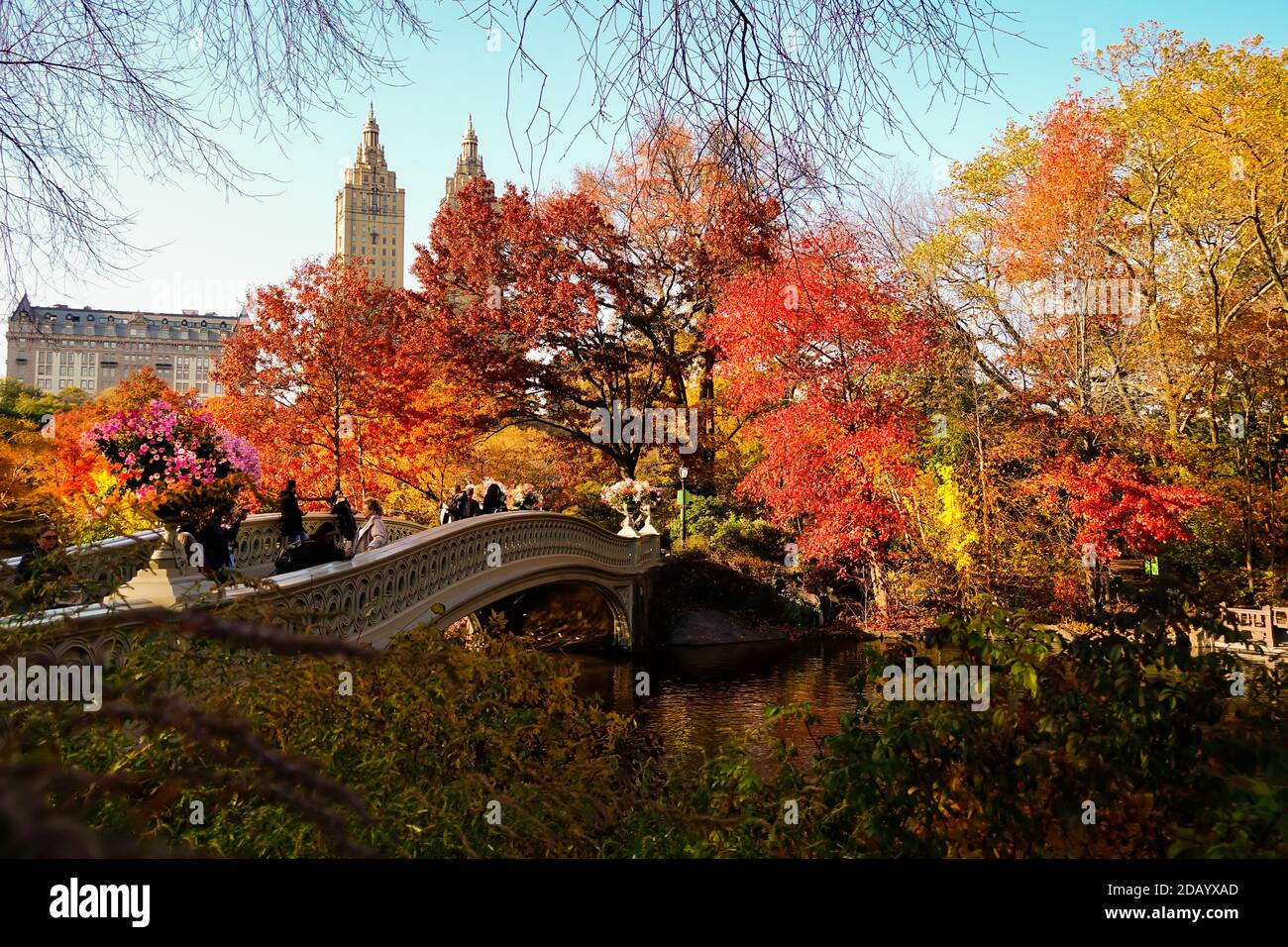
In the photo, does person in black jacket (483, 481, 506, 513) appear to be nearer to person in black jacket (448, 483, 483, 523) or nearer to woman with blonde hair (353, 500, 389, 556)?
person in black jacket (448, 483, 483, 523)

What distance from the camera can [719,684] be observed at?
17.6m

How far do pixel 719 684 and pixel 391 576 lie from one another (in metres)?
8.99

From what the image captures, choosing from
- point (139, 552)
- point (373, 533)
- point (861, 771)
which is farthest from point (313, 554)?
point (861, 771)

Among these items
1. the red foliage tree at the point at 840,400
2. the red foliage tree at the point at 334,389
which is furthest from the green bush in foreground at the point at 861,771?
the red foliage tree at the point at 334,389

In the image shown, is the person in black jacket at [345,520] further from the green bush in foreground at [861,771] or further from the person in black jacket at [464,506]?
the green bush in foreground at [861,771]

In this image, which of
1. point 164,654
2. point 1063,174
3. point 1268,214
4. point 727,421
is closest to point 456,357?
point 727,421

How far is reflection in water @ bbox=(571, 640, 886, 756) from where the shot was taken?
564 inches

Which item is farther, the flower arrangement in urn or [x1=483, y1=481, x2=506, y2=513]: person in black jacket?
the flower arrangement in urn

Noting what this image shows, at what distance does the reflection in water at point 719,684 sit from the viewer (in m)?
14.3

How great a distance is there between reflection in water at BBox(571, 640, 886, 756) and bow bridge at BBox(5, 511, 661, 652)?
1868mm

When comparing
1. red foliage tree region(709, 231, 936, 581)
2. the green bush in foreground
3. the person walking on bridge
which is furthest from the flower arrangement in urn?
the green bush in foreground

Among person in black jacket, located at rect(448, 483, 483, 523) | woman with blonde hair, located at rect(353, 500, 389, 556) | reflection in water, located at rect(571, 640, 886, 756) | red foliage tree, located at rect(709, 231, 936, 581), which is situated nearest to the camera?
woman with blonde hair, located at rect(353, 500, 389, 556)

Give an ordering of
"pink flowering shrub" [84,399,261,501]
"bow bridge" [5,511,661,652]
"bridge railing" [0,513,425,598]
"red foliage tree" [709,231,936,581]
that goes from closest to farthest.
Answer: "bridge railing" [0,513,425,598] < "bow bridge" [5,511,661,652] < "pink flowering shrub" [84,399,261,501] < "red foliage tree" [709,231,936,581]
